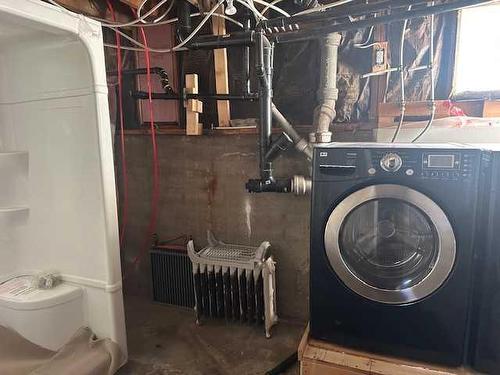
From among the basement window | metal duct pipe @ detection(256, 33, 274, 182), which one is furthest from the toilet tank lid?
the basement window

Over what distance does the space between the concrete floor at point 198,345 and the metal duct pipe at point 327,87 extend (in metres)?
1.29

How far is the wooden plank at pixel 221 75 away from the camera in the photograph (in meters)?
2.23

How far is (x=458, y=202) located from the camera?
4.27 ft

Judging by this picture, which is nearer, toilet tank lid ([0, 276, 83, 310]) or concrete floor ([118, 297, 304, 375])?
toilet tank lid ([0, 276, 83, 310])

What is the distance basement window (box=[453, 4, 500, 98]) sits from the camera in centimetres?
182

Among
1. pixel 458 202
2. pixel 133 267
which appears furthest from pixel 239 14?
pixel 133 267

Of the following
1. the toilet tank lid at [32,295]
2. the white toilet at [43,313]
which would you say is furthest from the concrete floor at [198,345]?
the toilet tank lid at [32,295]

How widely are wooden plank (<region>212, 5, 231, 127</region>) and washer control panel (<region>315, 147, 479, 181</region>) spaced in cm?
104

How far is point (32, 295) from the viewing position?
1859 millimetres

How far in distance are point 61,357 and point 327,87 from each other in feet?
6.77

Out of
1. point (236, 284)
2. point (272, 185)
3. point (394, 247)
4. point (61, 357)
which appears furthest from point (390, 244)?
point (61, 357)

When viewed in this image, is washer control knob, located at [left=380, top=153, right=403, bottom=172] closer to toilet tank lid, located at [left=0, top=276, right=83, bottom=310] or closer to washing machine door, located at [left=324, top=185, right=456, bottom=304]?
washing machine door, located at [left=324, top=185, right=456, bottom=304]

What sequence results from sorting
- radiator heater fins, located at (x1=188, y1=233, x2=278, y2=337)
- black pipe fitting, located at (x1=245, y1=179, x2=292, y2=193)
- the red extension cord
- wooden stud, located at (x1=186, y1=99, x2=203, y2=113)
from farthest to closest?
the red extension cord
wooden stud, located at (x1=186, y1=99, x2=203, y2=113)
radiator heater fins, located at (x1=188, y1=233, x2=278, y2=337)
black pipe fitting, located at (x1=245, y1=179, x2=292, y2=193)

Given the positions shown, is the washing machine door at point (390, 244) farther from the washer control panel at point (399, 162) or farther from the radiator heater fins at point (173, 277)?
the radiator heater fins at point (173, 277)
